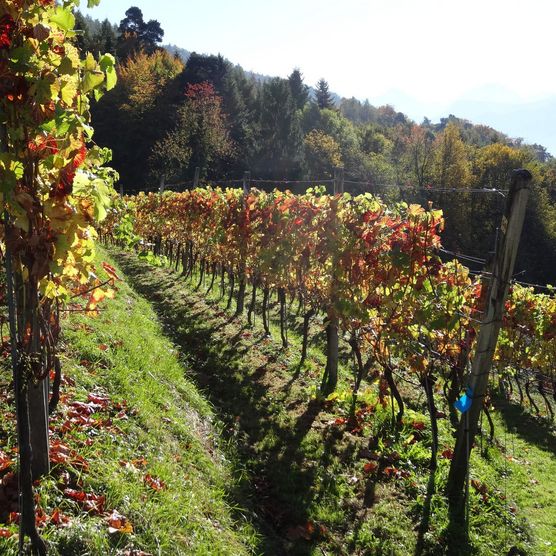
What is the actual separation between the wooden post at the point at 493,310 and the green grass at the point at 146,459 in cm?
280

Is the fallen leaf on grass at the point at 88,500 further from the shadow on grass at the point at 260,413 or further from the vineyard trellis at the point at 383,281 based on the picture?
the vineyard trellis at the point at 383,281

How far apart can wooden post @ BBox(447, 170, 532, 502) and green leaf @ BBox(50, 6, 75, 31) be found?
184 inches

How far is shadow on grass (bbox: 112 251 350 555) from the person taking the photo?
211 inches

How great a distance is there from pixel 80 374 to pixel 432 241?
4.74 meters

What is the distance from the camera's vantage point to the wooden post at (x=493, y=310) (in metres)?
5.31

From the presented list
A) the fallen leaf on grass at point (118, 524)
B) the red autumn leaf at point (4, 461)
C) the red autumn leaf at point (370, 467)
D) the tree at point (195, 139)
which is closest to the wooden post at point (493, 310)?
the red autumn leaf at point (370, 467)

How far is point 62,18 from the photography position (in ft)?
7.78

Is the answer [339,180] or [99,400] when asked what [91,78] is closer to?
[99,400]

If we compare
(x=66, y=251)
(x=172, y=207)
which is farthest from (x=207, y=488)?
(x=172, y=207)

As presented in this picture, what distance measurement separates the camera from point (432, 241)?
6340 mm

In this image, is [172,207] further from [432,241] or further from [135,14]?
[135,14]

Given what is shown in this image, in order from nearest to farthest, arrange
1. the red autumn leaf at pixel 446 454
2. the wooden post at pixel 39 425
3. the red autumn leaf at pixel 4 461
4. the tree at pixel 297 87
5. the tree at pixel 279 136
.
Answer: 1. the wooden post at pixel 39 425
2. the red autumn leaf at pixel 4 461
3. the red autumn leaf at pixel 446 454
4. the tree at pixel 279 136
5. the tree at pixel 297 87

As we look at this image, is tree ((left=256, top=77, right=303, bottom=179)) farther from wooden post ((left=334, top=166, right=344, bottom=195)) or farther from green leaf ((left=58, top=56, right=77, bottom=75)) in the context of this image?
green leaf ((left=58, top=56, right=77, bottom=75))

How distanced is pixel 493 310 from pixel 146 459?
13.6 feet
